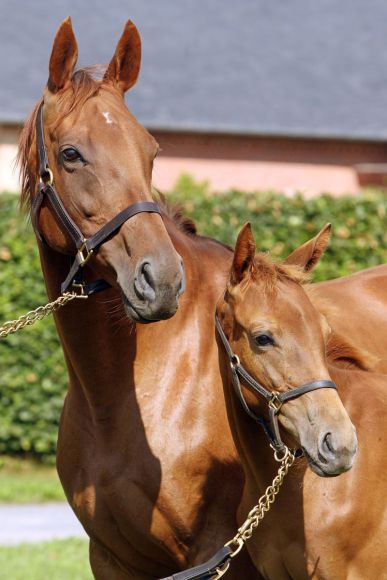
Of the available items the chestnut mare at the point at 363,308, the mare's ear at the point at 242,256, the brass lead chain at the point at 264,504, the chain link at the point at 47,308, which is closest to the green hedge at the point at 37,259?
the chestnut mare at the point at 363,308

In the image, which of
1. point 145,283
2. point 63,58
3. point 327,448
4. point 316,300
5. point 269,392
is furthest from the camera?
point 316,300

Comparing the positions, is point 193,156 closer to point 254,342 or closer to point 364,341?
point 364,341

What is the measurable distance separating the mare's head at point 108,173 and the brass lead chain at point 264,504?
658 mm

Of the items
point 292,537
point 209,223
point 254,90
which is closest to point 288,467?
point 292,537

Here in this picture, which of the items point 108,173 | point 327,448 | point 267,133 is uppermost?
point 267,133

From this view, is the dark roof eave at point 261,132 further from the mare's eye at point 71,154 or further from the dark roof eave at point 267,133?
the mare's eye at point 71,154

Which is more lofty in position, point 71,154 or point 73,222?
point 71,154

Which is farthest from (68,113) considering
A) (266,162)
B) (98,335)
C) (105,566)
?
(266,162)

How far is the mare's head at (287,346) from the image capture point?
306 cm

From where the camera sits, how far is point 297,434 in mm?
3182

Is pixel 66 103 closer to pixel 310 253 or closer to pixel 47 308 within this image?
pixel 47 308

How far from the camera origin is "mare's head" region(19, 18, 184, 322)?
3195mm

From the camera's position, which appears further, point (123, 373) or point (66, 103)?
point (123, 373)

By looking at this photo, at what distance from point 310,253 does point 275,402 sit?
2.13 feet
